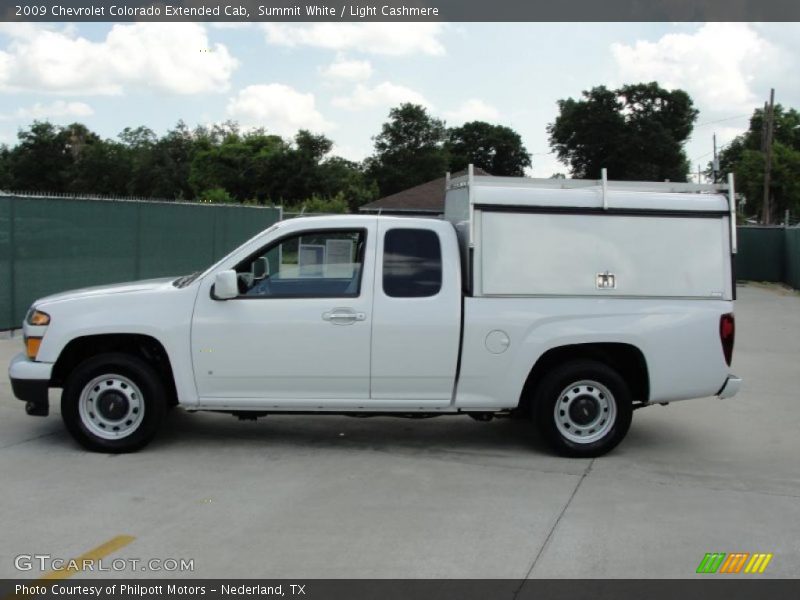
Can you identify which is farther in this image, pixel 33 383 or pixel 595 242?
pixel 595 242

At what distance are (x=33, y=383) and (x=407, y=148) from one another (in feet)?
231

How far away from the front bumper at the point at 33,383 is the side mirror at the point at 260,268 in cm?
172

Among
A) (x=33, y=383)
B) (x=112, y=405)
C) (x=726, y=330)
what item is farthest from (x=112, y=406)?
(x=726, y=330)

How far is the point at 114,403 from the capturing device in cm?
689

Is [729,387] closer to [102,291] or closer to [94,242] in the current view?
[102,291]

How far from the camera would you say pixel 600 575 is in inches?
186

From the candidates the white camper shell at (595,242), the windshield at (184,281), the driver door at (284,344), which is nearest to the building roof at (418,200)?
the windshield at (184,281)

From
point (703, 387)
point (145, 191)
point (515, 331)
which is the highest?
point (145, 191)

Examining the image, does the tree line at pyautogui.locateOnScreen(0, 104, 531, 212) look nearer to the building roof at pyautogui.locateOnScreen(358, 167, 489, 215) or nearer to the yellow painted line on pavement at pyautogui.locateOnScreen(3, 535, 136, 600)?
the building roof at pyautogui.locateOnScreen(358, 167, 489, 215)

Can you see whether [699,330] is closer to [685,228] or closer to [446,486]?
[685,228]

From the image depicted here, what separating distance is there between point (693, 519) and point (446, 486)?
5.48 feet

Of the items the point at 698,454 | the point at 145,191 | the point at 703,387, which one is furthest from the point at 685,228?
the point at 145,191

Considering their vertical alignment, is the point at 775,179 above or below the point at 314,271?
above
